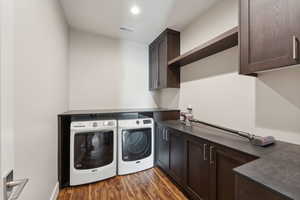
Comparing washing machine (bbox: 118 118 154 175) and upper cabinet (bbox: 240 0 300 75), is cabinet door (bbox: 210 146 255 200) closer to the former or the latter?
upper cabinet (bbox: 240 0 300 75)

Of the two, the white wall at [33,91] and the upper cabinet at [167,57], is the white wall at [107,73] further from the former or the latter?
the white wall at [33,91]

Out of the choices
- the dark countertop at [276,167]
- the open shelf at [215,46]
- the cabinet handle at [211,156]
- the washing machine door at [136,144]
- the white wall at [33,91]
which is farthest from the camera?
the washing machine door at [136,144]

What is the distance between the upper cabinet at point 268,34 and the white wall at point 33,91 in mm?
1731

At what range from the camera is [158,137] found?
2535 millimetres

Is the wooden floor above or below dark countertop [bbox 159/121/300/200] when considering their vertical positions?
below

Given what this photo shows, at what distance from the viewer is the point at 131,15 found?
2.27m

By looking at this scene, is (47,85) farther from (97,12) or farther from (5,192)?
(97,12)

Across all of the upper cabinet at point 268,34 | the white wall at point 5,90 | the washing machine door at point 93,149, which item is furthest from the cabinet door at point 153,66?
the white wall at point 5,90

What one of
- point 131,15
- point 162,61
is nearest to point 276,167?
point 162,61

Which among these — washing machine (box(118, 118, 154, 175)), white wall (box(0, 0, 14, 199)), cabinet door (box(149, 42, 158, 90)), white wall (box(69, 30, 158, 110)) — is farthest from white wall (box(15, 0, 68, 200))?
cabinet door (box(149, 42, 158, 90))

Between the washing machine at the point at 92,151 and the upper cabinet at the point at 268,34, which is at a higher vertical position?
the upper cabinet at the point at 268,34

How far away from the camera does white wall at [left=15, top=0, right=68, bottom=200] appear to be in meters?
0.91

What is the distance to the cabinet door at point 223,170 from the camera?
1.21m

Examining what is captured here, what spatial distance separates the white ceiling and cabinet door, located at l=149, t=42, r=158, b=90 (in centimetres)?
38
